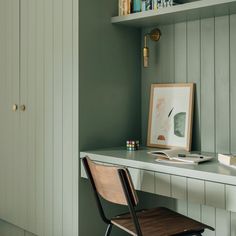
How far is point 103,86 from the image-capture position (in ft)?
8.42

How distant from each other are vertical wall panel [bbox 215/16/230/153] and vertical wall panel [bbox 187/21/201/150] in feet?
0.40

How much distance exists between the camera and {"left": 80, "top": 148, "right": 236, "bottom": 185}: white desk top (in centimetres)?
177

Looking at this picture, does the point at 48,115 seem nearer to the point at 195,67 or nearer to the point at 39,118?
the point at 39,118

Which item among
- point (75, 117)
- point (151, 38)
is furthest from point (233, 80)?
point (75, 117)

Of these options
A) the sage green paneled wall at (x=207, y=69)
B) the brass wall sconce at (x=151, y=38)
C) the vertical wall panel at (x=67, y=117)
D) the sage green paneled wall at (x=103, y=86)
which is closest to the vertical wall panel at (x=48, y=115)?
the vertical wall panel at (x=67, y=117)

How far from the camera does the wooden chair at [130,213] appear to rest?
5.94ft

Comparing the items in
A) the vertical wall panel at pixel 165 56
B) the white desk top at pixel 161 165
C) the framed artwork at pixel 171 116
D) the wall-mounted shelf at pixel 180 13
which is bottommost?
the white desk top at pixel 161 165

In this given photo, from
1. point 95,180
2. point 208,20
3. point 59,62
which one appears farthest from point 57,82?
point 208,20

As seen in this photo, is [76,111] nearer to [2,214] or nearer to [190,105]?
[190,105]

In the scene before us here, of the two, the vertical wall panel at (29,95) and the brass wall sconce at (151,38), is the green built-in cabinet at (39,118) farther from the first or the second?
the brass wall sconce at (151,38)

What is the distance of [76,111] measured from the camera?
7.99ft

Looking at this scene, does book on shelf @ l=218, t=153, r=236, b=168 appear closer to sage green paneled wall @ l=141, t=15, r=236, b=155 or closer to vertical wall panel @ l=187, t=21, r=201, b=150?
sage green paneled wall @ l=141, t=15, r=236, b=155

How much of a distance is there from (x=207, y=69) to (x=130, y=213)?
97cm

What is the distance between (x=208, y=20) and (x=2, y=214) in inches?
77.8
